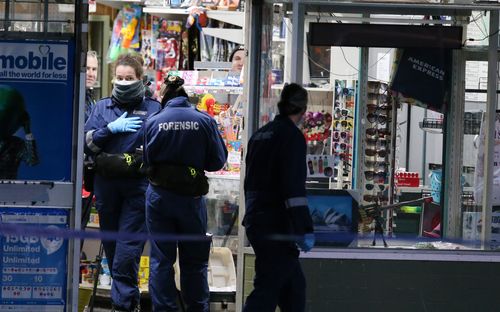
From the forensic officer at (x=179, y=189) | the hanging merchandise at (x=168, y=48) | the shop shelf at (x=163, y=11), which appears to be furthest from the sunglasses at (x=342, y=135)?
the hanging merchandise at (x=168, y=48)

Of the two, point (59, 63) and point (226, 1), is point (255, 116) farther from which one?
point (226, 1)

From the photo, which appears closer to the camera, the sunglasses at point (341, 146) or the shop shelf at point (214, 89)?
the sunglasses at point (341, 146)

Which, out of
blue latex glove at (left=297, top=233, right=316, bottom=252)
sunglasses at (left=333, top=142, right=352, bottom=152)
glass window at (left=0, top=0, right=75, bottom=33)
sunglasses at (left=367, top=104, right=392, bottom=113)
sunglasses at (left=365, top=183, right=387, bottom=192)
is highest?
glass window at (left=0, top=0, right=75, bottom=33)

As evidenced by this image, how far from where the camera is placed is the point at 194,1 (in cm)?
1300

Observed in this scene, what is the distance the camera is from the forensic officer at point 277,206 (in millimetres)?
7574

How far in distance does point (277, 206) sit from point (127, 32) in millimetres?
7258

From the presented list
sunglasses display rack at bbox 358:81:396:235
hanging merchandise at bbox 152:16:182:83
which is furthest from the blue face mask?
hanging merchandise at bbox 152:16:182:83

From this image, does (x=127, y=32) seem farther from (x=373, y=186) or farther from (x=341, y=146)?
(x=373, y=186)

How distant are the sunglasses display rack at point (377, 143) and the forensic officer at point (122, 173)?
178 cm

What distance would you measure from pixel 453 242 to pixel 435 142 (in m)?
0.83

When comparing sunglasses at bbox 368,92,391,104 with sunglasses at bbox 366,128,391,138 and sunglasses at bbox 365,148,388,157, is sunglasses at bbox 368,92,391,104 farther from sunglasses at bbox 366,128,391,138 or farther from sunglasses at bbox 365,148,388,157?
sunglasses at bbox 365,148,388,157

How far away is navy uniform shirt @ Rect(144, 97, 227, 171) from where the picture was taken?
8586 mm

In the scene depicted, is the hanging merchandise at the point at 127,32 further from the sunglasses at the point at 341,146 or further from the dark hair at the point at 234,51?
the sunglasses at the point at 341,146

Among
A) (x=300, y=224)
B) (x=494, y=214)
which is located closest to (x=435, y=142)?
(x=494, y=214)
